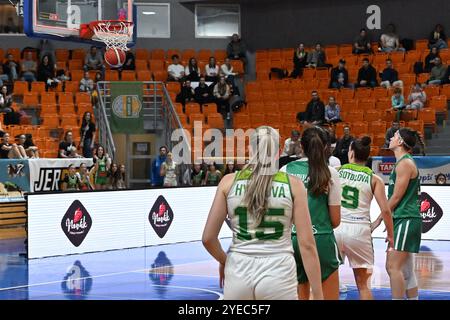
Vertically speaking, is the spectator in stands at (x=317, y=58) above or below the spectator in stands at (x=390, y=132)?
above

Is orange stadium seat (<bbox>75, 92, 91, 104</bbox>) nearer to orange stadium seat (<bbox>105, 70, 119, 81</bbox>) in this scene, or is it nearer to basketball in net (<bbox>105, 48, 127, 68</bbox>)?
orange stadium seat (<bbox>105, 70, 119, 81</bbox>)

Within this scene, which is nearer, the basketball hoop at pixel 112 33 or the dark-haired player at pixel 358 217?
the dark-haired player at pixel 358 217

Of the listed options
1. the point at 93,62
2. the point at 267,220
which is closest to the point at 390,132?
the point at 93,62

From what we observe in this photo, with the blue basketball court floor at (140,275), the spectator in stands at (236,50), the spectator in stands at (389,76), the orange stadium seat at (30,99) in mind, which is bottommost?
the blue basketball court floor at (140,275)

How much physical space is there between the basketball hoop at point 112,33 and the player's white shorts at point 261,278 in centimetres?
1605

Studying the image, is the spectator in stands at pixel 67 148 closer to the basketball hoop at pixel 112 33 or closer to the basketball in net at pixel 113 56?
the basketball in net at pixel 113 56

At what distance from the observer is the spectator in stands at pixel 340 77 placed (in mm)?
27641

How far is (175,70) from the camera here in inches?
1142

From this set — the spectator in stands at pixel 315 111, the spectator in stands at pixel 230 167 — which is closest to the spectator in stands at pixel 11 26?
the spectator in stands at pixel 230 167

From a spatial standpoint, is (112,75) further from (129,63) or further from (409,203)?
(409,203)

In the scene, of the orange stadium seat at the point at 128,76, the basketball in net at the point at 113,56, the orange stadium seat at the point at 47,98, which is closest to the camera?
the basketball in net at the point at 113,56

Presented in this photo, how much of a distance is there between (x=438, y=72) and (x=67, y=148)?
34.9 feet

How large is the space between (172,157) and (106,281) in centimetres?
1249
